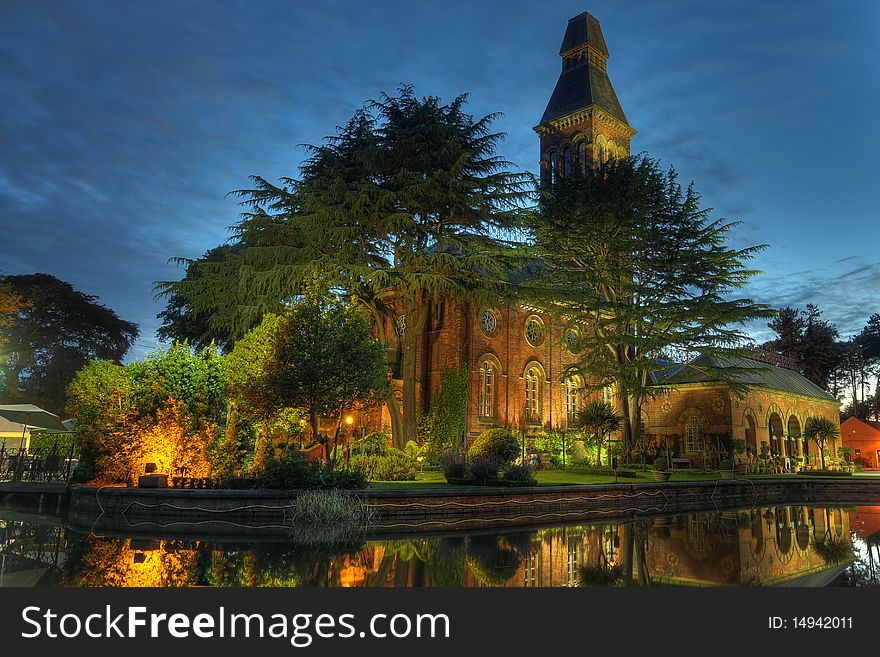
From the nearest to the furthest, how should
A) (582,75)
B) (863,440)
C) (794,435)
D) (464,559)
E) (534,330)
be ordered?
(464,559), (534,330), (794,435), (582,75), (863,440)

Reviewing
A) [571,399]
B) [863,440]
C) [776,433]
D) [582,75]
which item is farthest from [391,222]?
[863,440]

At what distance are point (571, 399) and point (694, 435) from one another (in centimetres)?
762

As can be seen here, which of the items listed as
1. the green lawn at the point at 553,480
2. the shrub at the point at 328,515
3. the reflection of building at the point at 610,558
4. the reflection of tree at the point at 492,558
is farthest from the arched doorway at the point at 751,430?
the shrub at the point at 328,515

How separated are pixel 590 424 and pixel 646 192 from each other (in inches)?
428

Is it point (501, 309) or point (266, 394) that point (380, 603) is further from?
point (501, 309)

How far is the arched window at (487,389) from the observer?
30.1 meters

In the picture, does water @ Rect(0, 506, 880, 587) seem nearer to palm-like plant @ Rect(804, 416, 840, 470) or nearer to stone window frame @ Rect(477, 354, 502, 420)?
stone window frame @ Rect(477, 354, 502, 420)

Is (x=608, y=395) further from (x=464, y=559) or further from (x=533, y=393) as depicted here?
→ (x=464, y=559)

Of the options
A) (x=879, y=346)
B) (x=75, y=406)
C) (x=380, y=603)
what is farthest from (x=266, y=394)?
(x=879, y=346)

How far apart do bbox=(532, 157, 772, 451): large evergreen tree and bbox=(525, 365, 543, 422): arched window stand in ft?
11.0

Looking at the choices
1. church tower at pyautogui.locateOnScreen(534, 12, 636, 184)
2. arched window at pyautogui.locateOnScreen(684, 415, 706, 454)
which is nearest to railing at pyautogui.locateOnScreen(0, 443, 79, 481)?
arched window at pyautogui.locateOnScreen(684, 415, 706, 454)

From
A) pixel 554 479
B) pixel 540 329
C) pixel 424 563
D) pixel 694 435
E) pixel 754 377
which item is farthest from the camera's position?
pixel 754 377

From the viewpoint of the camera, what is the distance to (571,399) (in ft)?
116

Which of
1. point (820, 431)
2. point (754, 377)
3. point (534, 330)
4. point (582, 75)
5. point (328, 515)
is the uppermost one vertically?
point (582, 75)
